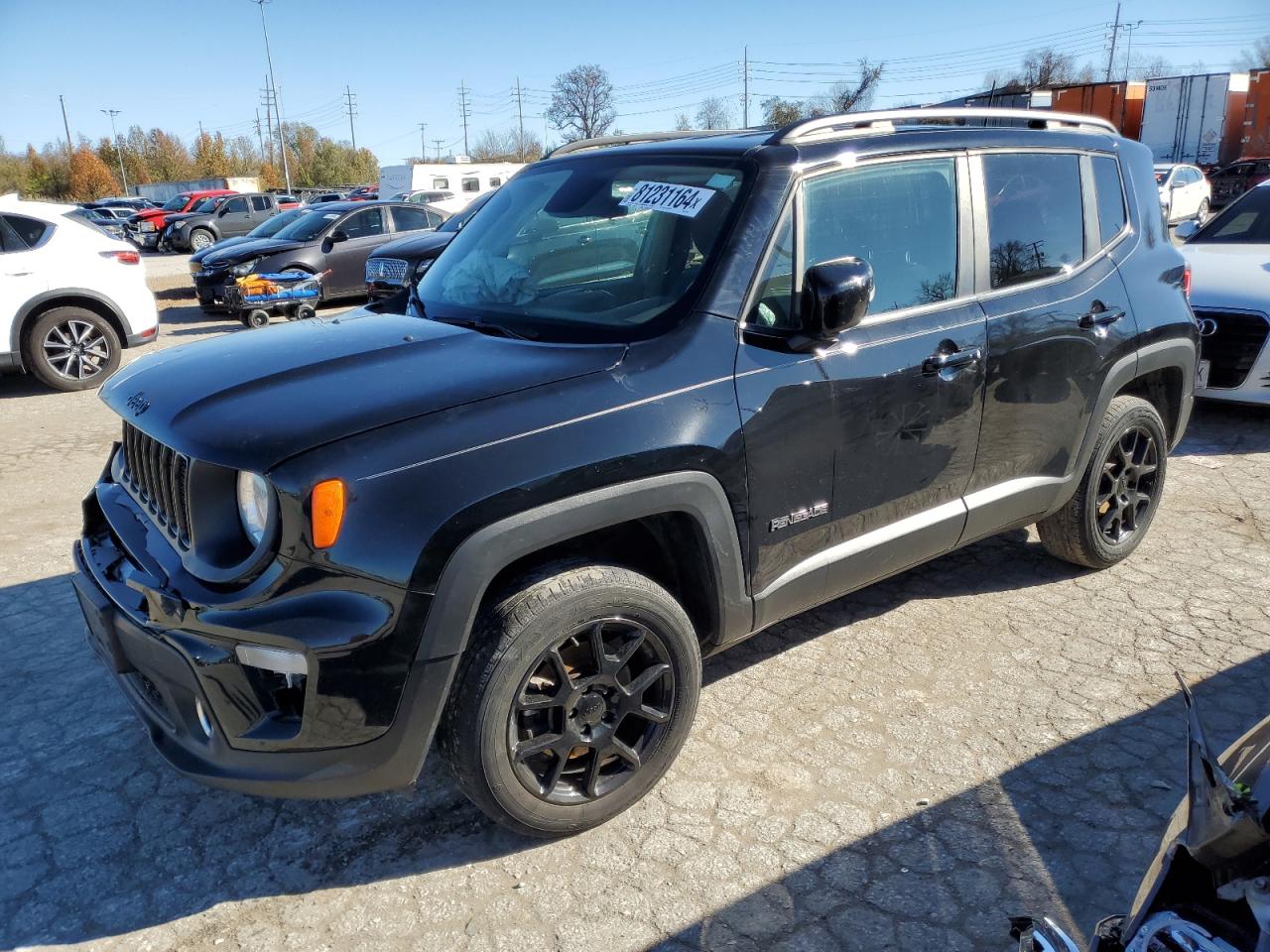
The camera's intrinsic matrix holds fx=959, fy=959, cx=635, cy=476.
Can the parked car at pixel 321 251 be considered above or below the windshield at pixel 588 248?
below

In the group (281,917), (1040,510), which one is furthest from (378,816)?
(1040,510)

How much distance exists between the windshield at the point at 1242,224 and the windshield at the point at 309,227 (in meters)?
10.9

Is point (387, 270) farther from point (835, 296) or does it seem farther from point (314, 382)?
point (835, 296)

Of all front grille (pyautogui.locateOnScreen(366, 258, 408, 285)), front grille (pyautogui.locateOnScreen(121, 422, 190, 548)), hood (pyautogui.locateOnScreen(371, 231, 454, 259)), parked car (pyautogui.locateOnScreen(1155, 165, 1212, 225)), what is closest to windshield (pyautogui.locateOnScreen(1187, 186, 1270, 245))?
hood (pyautogui.locateOnScreen(371, 231, 454, 259))

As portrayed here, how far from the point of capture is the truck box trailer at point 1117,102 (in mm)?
27984

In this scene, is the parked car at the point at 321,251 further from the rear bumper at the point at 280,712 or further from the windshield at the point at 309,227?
the rear bumper at the point at 280,712

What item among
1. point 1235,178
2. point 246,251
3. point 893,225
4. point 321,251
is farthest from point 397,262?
point 1235,178

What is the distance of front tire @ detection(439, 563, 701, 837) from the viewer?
2494 mm

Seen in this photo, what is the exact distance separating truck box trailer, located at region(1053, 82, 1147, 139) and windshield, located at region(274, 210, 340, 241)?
22.6 m

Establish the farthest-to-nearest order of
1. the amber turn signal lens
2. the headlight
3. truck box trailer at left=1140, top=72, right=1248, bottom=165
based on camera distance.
→ truck box trailer at left=1140, top=72, right=1248, bottom=165 < the headlight < the amber turn signal lens

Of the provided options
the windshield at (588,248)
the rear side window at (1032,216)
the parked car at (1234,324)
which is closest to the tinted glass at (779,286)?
the windshield at (588,248)

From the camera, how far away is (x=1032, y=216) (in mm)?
3795

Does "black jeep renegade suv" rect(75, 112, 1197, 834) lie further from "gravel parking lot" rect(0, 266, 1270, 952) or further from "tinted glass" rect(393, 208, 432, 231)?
"tinted glass" rect(393, 208, 432, 231)

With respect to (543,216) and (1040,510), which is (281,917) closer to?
(543,216)
